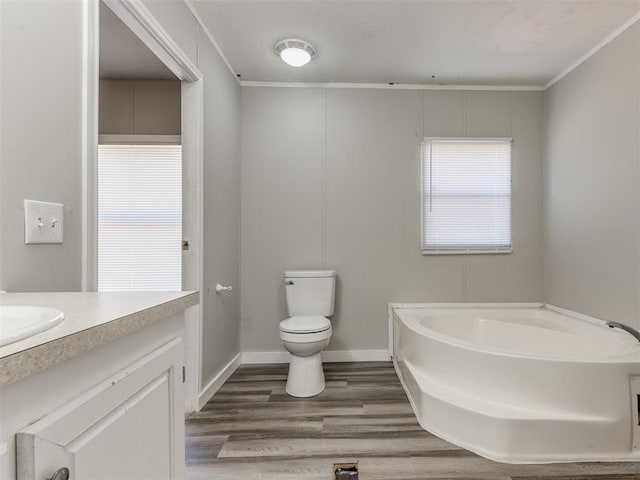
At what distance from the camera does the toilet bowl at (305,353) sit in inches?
82.0

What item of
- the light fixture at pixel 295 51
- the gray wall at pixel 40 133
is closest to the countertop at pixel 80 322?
the gray wall at pixel 40 133

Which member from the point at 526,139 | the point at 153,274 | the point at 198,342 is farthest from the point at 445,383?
the point at 153,274

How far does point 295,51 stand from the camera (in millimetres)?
2162

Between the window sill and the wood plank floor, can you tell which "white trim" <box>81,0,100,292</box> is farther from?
the window sill

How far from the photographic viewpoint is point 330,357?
2723mm

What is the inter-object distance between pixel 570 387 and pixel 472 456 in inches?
23.2

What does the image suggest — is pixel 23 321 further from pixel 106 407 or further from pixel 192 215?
pixel 192 215

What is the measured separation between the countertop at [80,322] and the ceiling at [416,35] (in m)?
1.83

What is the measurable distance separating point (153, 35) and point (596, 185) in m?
2.83

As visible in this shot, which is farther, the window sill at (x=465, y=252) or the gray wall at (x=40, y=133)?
the window sill at (x=465, y=252)

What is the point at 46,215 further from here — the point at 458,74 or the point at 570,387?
the point at 458,74

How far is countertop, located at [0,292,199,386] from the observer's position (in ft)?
1.30

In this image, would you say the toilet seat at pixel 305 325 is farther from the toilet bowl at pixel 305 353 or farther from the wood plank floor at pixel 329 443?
the wood plank floor at pixel 329 443

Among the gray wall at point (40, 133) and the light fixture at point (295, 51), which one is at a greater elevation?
the light fixture at point (295, 51)
